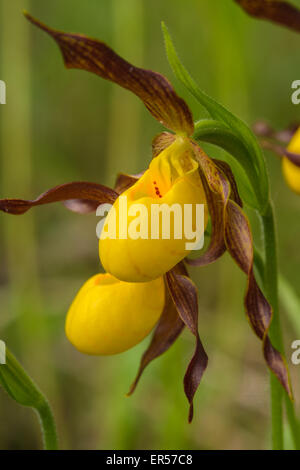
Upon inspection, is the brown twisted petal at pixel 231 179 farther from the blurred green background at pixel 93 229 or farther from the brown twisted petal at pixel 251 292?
the blurred green background at pixel 93 229

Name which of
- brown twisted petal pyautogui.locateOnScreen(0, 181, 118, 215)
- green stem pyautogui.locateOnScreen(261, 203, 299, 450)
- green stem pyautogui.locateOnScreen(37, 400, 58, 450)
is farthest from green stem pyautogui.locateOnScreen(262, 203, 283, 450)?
green stem pyautogui.locateOnScreen(37, 400, 58, 450)

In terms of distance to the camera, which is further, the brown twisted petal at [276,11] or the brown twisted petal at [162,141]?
the brown twisted petal at [276,11]

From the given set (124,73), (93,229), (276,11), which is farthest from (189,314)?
(93,229)

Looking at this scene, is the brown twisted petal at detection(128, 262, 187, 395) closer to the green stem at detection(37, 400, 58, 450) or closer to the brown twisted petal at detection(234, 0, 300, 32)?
the green stem at detection(37, 400, 58, 450)

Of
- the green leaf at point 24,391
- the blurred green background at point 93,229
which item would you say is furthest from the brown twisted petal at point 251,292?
the blurred green background at point 93,229
